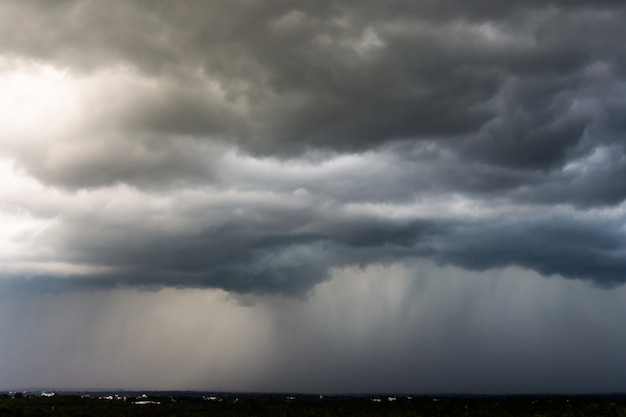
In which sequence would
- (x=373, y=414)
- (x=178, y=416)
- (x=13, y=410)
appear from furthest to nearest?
(x=373, y=414)
(x=178, y=416)
(x=13, y=410)

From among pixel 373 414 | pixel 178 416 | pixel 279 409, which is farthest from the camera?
pixel 279 409

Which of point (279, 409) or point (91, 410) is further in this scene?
point (279, 409)

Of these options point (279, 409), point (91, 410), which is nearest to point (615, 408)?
point (279, 409)

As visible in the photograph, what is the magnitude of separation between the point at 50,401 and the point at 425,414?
113632 mm

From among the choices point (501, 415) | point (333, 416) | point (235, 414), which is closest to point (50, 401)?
point (235, 414)

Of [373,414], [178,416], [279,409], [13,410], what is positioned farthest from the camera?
[279,409]

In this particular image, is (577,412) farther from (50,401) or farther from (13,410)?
(50,401)

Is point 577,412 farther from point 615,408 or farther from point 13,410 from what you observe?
point 13,410

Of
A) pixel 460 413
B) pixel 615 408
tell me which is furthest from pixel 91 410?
pixel 615 408

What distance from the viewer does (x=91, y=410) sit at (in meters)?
156

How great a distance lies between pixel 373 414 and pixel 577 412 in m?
53.3

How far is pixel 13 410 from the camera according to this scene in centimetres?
13912

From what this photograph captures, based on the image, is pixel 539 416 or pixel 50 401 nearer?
pixel 539 416

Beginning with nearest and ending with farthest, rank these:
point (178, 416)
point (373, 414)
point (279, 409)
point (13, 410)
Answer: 1. point (13, 410)
2. point (178, 416)
3. point (373, 414)
4. point (279, 409)
